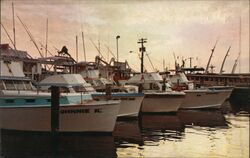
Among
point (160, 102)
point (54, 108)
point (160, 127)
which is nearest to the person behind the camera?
point (54, 108)

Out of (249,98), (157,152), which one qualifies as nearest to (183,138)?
(157,152)

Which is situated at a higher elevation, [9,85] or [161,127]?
[9,85]

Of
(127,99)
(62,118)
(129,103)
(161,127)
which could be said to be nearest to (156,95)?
(129,103)

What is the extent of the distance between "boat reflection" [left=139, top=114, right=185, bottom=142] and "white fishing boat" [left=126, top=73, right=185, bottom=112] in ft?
2.68

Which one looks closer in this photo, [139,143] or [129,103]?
[139,143]

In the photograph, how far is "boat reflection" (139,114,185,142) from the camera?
51.6 ft

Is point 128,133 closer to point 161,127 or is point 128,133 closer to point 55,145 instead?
point 161,127

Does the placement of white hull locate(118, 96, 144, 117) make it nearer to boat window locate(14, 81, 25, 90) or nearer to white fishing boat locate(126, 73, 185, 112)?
white fishing boat locate(126, 73, 185, 112)

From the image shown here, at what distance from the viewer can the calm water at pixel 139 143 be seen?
12016mm

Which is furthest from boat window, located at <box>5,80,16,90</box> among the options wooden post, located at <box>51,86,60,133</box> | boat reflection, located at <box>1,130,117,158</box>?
wooden post, located at <box>51,86,60,133</box>

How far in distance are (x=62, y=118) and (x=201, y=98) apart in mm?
16667

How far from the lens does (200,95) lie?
29.5m

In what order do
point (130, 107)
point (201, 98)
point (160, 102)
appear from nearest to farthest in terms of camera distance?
point (130, 107), point (160, 102), point (201, 98)

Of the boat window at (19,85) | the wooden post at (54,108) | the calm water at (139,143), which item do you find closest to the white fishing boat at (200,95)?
the calm water at (139,143)
